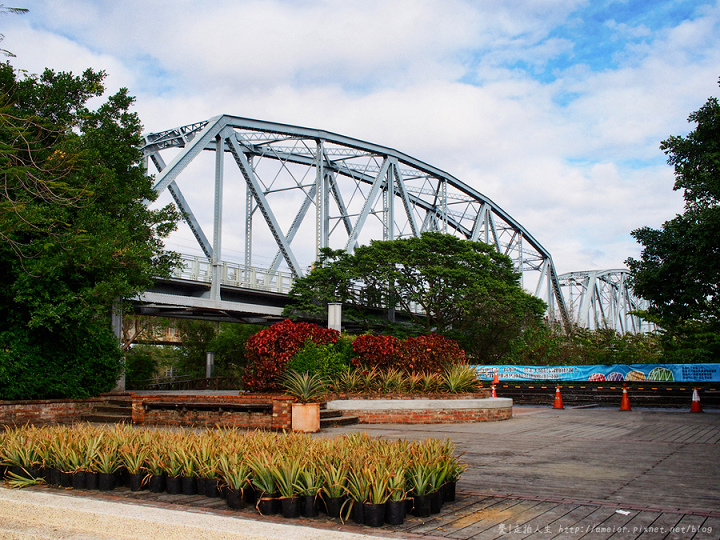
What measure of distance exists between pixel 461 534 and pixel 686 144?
1851cm

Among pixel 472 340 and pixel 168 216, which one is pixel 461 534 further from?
pixel 472 340

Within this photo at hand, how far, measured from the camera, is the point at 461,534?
15.6ft

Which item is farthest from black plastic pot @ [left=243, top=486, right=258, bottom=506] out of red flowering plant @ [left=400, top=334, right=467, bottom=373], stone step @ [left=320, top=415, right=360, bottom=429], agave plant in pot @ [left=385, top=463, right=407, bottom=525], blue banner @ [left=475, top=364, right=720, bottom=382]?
blue banner @ [left=475, top=364, right=720, bottom=382]

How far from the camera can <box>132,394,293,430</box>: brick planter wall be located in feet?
40.6

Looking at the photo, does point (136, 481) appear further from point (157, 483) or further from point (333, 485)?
point (333, 485)

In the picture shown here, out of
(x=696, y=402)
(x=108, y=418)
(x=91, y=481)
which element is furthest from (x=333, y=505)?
(x=696, y=402)

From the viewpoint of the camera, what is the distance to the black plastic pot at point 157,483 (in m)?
6.33

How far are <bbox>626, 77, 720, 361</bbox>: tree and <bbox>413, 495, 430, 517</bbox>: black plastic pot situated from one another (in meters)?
15.1

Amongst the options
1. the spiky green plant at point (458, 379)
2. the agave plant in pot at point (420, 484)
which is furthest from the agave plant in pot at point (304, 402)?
the agave plant in pot at point (420, 484)

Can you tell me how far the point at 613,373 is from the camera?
24312 mm

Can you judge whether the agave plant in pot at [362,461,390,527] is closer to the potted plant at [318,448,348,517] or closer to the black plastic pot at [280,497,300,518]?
the potted plant at [318,448,348,517]

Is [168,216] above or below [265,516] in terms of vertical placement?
above

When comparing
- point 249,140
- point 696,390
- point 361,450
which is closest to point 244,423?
point 361,450

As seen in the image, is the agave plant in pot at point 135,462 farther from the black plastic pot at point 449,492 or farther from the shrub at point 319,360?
the shrub at point 319,360
